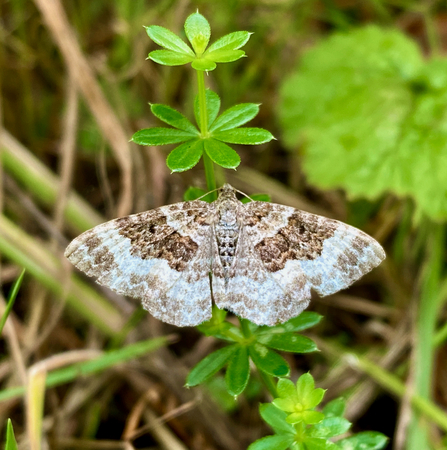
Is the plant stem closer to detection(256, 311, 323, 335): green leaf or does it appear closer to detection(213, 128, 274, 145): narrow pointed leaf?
detection(213, 128, 274, 145): narrow pointed leaf

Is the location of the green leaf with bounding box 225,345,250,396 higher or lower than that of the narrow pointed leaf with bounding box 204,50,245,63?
lower

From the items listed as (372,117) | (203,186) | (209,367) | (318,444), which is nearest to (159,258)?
(209,367)

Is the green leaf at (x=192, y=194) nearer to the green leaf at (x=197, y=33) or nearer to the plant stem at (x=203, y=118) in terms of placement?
the plant stem at (x=203, y=118)

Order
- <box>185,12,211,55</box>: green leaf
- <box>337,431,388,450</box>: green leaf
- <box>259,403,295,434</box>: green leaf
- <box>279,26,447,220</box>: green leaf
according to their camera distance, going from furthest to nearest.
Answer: <box>279,26,447,220</box>: green leaf
<box>337,431,388,450</box>: green leaf
<box>259,403,295,434</box>: green leaf
<box>185,12,211,55</box>: green leaf

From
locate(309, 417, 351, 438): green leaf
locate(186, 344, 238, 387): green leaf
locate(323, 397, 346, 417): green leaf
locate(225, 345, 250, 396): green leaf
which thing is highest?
locate(225, 345, 250, 396): green leaf

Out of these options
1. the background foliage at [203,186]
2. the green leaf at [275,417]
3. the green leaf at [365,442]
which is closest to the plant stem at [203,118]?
the green leaf at [275,417]

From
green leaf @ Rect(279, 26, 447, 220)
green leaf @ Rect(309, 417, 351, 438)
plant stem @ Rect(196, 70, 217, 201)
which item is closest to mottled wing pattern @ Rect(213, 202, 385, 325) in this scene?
plant stem @ Rect(196, 70, 217, 201)
